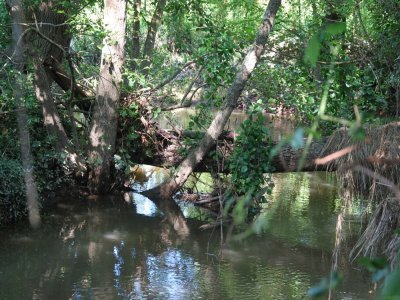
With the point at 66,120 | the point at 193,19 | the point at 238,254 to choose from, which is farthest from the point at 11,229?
the point at 193,19

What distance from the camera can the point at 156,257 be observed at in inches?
303

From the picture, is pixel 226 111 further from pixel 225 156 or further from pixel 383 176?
pixel 383 176

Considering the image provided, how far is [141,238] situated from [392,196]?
4462 mm

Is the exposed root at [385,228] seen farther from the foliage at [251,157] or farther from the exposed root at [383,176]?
the foliage at [251,157]

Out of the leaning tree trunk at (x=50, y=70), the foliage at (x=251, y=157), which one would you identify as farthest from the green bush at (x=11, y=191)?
the foliage at (x=251, y=157)

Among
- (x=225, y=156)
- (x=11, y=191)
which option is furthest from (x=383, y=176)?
(x=11, y=191)

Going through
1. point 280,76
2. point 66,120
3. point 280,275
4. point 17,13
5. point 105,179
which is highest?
point 17,13

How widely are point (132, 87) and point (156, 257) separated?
3.77m

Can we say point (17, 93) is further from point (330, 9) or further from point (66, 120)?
point (330, 9)

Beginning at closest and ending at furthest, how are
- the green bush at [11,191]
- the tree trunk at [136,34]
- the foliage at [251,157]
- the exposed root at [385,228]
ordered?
the exposed root at [385,228]
the green bush at [11,191]
the foliage at [251,157]
the tree trunk at [136,34]

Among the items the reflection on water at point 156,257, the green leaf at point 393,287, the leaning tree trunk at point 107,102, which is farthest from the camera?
the leaning tree trunk at point 107,102

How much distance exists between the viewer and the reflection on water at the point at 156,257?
652cm

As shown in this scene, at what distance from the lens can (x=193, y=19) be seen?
10.3m

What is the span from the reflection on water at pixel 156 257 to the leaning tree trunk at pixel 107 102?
585mm
